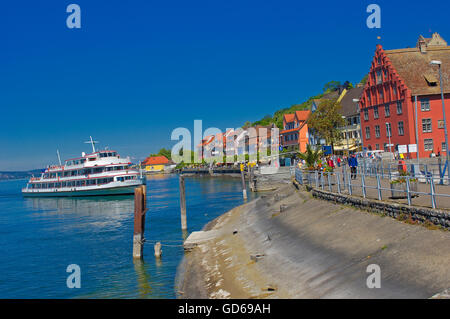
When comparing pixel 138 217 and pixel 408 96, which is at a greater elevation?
pixel 408 96

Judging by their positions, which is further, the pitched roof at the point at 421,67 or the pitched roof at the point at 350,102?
the pitched roof at the point at 350,102

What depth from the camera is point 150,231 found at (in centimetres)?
3484

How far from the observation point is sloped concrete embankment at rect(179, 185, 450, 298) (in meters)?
10.6

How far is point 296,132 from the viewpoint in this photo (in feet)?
296

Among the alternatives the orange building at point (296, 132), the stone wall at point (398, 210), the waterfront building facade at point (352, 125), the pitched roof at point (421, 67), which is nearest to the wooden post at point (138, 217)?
the stone wall at point (398, 210)

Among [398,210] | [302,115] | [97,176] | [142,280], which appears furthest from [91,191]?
[398,210]

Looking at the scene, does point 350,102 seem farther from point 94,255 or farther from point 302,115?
point 94,255

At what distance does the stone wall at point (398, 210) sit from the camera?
12141mm

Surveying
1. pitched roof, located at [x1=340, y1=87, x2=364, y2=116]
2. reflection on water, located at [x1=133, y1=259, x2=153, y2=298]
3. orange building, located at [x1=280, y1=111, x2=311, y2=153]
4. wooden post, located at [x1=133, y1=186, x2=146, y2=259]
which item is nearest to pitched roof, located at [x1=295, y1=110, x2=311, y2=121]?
orange building, located at [x1=280, y1=111, x2=311, y2=153]

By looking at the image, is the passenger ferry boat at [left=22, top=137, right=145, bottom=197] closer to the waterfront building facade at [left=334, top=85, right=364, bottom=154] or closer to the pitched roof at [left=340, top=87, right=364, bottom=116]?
the waterfront building facade at [left=334, top=85, right=364, bottom=154]

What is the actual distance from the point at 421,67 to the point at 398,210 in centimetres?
4591

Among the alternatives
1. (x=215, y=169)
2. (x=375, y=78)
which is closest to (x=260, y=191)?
(x=375, y=78)

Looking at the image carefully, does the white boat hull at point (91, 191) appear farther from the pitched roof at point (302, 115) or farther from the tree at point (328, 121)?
the pitched roof at point (302, 115)

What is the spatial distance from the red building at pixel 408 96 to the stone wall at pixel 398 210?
110ft
